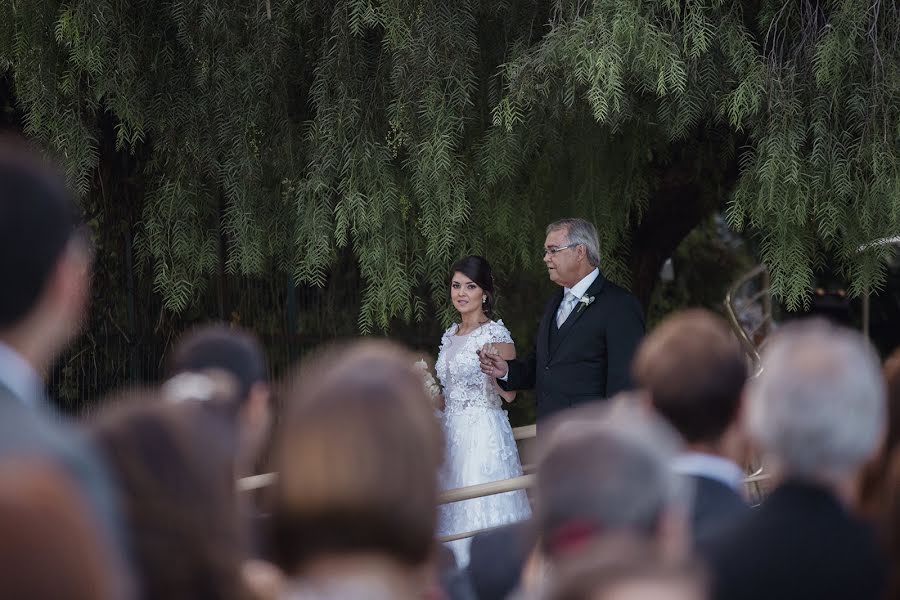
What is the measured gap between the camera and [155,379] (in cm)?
731

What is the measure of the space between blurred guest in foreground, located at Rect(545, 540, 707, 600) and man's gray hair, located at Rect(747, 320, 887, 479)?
558 mm

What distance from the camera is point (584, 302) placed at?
186 inches

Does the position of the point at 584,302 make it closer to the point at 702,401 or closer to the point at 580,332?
the point at 580,332

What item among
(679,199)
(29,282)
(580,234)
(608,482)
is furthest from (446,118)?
(608,482)

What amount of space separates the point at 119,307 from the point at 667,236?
3295 mm

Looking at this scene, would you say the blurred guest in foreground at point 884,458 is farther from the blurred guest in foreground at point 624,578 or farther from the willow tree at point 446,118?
the willow tree at point 446,118

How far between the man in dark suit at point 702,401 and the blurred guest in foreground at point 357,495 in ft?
2.65

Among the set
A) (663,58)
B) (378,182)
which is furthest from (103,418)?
(378,182)

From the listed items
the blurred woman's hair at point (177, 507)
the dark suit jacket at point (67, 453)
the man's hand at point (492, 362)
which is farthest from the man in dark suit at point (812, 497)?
the man's hand at point (492, 362)

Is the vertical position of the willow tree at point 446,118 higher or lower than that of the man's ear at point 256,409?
higher

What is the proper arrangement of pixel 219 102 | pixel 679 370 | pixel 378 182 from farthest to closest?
pixel 219 102 → pixel 378 182 → pixel 679 370

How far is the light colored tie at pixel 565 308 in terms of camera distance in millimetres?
4775

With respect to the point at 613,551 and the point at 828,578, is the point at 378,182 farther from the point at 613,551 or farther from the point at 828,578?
the point at 613,551

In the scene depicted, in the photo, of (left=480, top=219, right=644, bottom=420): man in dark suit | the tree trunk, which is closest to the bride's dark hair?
(left=480, top=219, right=644, bottom=420): man in dark suit
